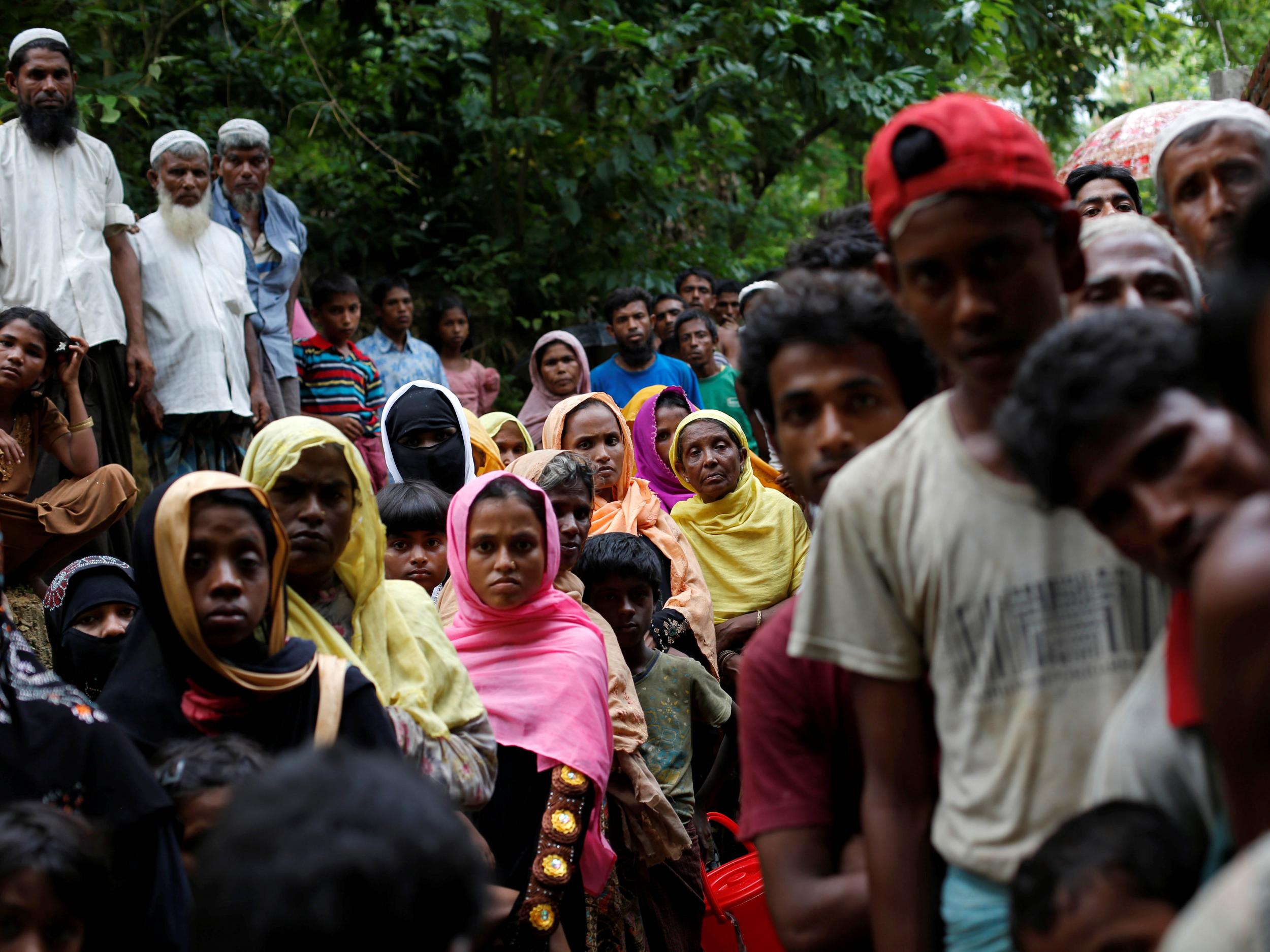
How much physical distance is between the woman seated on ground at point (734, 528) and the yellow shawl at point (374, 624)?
2290 mm

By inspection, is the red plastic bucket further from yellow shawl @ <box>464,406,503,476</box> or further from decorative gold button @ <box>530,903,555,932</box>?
yellow shawl @ <box>464,406,503,476</box>

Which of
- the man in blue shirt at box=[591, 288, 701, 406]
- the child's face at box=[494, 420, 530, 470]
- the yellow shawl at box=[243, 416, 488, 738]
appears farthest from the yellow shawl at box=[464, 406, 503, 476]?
the yellow shawl at box=[243, 416, 488, 738]

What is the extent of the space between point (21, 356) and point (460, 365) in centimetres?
414

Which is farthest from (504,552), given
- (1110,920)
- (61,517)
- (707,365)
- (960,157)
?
(707,365)

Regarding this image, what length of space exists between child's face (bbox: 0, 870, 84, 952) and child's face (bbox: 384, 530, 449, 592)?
2465mm

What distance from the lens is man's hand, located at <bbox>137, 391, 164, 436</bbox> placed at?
632cm

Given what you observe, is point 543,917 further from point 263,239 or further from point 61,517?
point 263,239

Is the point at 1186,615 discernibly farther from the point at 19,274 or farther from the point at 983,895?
the point at 19,274

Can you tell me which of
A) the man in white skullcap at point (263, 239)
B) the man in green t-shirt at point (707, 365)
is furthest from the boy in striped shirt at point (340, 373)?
the man in green t-shirt at point (707, 365)

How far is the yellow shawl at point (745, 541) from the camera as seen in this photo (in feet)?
19.0

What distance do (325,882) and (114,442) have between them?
5.35m

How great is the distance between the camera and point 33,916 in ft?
6.93

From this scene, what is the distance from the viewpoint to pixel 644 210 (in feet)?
33.0

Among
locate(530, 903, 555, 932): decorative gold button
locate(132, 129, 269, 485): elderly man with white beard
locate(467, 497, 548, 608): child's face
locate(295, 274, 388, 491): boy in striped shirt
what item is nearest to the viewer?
locate(530, 903, 555, 932): decorative gold button
